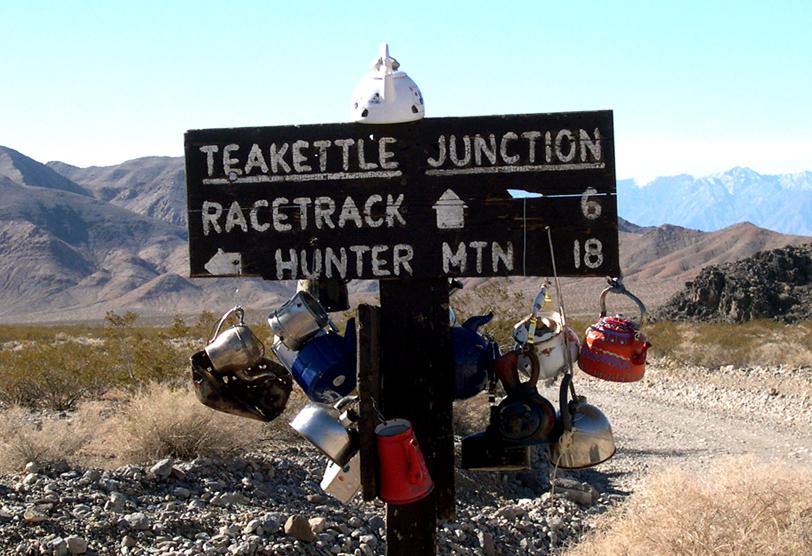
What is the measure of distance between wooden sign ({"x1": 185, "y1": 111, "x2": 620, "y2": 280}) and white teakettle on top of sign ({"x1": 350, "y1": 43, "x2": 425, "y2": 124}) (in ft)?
0.13

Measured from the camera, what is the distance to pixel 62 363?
10633 mm

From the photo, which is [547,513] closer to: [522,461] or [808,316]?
[522,461]

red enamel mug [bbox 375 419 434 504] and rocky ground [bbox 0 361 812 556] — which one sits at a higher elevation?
red enamel mug [bbox 375 419 434 504]

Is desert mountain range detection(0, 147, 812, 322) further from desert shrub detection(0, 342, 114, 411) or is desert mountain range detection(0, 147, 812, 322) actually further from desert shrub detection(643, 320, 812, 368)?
desert shrub detection(0, 342, 114, 411)

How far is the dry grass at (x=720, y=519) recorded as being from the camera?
14.6ft

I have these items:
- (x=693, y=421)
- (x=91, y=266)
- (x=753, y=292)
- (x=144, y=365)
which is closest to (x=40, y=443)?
(x=144, y=365)

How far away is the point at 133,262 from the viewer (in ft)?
248

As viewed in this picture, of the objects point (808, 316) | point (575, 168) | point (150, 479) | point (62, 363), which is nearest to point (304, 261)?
point (575, 168)

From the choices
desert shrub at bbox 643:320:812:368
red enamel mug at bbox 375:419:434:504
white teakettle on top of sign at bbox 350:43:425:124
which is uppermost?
white teakettle on top of sign at bbox 350:43:425:124

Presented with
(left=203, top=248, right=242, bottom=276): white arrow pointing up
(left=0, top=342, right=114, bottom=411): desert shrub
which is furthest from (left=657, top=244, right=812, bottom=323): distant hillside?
(left=203, top=248, right=242, bottom=276): white arrow pointing up

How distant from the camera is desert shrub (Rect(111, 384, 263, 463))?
20.1 ft

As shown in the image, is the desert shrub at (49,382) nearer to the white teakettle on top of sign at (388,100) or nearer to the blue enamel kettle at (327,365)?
the blue enamel kettle at (327,365)

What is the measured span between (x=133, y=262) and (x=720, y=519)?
76.2m

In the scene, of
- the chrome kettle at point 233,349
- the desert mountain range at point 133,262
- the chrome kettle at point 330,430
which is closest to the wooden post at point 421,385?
the chrome kettle at point 330,430
